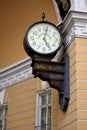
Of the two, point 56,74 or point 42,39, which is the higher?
point 42,39

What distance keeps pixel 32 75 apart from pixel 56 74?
7.92 feet

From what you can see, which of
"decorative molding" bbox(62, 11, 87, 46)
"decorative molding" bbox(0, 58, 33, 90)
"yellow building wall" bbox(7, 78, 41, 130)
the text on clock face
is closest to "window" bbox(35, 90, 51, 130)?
"yellow building wall" bbox(7, 78, 41, 130)

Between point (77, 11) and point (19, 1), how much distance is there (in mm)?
3480

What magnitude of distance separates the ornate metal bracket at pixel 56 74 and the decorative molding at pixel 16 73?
2.41 m

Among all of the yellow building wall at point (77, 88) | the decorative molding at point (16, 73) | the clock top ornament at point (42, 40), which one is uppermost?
the decorative molding at point (16, 73)

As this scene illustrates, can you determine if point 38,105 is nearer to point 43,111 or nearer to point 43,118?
point 43,111

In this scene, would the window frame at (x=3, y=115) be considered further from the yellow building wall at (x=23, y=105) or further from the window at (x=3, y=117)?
the yellow building wall at (x=23, y=105)

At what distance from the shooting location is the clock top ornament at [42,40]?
17.9 feet

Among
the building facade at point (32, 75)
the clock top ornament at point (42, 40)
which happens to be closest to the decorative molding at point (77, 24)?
the building facade at point (32, 75)

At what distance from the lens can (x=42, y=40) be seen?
562 cm

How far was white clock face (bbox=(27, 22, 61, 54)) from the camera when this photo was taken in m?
5.50

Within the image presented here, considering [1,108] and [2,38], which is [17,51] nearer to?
[2,38]

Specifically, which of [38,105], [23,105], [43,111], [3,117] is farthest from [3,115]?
[43,111]

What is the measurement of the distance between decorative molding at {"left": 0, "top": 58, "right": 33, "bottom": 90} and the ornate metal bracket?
7.92 ft
